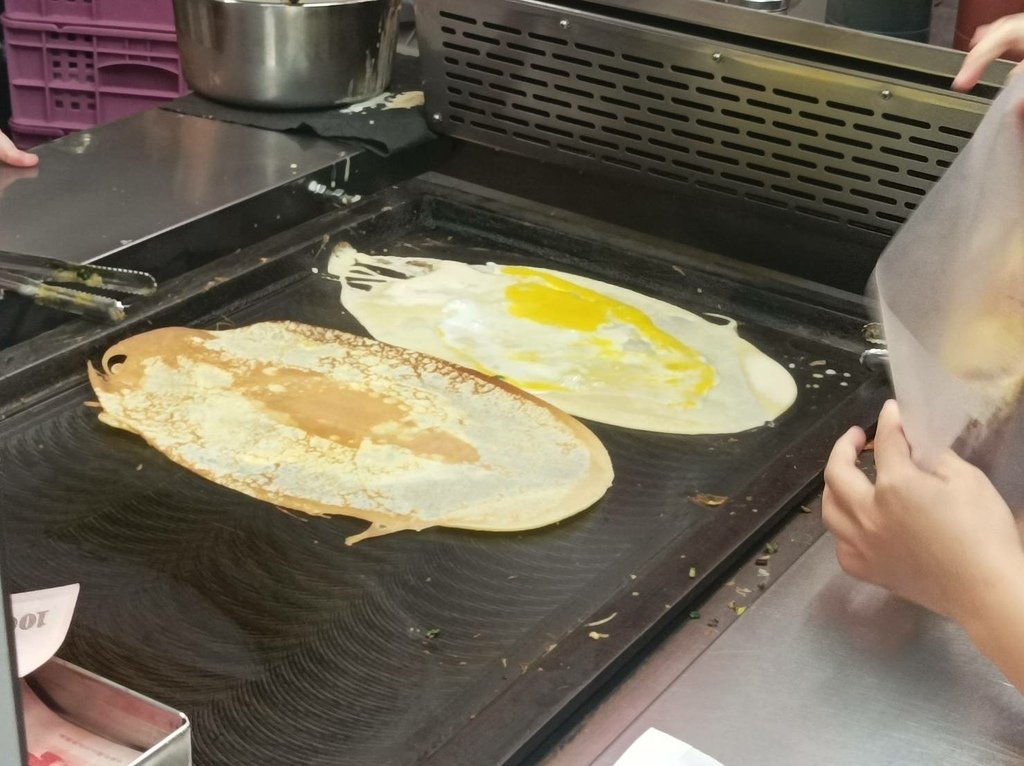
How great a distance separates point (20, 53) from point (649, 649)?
95.2 inches

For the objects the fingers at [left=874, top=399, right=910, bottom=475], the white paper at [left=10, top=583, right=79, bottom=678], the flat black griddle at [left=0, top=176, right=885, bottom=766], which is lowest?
the flat black griddle at [left=0, top=176, right=885, bottom=766]

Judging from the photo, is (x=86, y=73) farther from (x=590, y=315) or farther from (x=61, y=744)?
(x=61, y=744)

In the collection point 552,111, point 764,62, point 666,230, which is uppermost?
point 764,62

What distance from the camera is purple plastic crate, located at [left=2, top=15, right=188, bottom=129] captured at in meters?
2.85

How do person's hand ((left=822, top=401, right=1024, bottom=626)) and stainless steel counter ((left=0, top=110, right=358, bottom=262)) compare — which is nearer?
person's hand ((left=822, top=401, right=1024, bottom=626))

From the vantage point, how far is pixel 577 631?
3.80 feet

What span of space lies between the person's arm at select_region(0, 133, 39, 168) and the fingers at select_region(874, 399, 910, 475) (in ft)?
4.72

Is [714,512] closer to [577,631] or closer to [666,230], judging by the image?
[577,631]

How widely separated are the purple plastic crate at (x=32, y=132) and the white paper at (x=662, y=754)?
95.9 inches

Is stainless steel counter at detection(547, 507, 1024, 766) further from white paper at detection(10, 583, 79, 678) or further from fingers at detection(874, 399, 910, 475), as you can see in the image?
white paper at detection(10, 583, 79, 678)

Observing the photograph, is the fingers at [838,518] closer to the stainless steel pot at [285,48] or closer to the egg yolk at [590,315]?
the egg yolk at [590,315]

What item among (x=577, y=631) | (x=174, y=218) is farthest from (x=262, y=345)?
(x=577, y=631)

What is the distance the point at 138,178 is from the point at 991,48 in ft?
4.26

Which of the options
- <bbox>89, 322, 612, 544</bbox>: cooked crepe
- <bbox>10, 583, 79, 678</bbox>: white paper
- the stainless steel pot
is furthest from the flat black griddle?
the stainless steel pot
